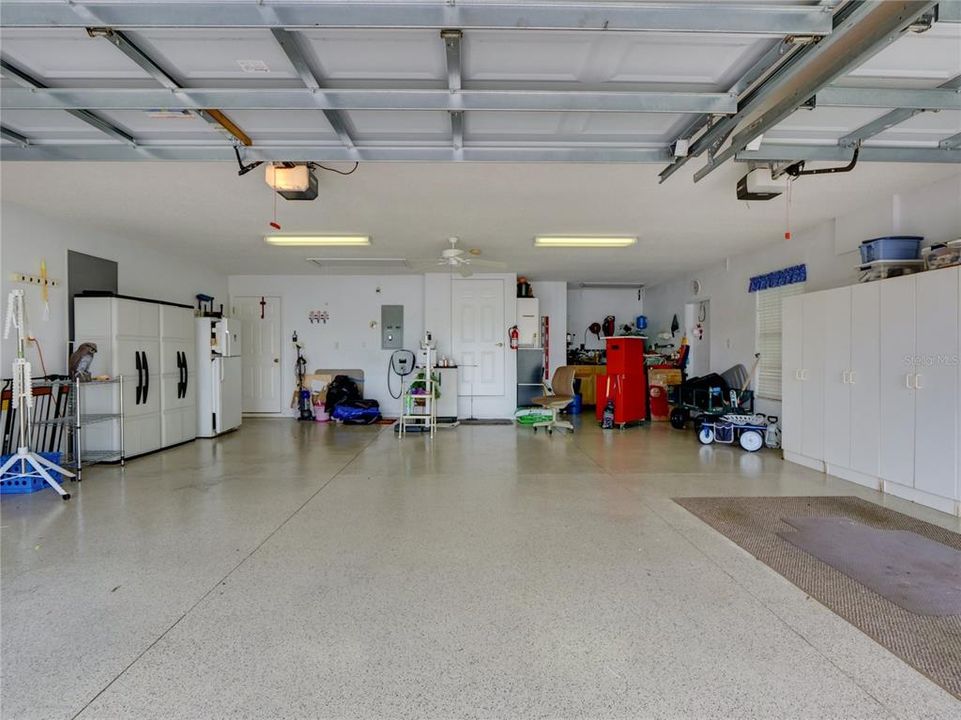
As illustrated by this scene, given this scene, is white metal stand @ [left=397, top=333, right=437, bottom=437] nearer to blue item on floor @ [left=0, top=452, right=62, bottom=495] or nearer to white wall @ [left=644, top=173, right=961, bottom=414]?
blue item on floor @ [left=0, top=452, right=62, bottom=495]

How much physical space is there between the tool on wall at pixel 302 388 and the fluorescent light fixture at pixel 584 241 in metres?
5.24

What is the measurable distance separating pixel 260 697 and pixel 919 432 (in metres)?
4.81

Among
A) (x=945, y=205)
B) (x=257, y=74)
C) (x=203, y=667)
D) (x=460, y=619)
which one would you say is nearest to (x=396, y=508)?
(x=460, y=619)

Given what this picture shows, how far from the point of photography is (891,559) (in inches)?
112

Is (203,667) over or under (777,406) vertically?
under

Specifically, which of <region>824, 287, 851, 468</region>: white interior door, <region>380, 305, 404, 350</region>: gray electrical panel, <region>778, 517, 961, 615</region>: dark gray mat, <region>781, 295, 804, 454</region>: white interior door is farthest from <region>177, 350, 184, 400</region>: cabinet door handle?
<region>824, 287, 851, 468</region>: white interior door

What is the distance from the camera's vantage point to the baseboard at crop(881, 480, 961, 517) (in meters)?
3.57

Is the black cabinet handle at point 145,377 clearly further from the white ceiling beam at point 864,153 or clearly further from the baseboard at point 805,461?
the baseboard at point 805,461

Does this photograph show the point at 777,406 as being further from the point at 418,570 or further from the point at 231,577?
the point at 231,577

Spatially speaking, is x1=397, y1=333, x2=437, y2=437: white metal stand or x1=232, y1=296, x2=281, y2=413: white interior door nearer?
x1=397, y1=333, x2=437, y2=437: white metal stand

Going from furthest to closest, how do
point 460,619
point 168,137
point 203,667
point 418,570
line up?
point 168,137
point 418,570
point 460,619
point 203,667

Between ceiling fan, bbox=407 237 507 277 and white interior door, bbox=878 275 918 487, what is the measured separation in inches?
160

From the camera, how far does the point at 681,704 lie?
1641 mm

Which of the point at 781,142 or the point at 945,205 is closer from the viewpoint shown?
the point at 781,142
